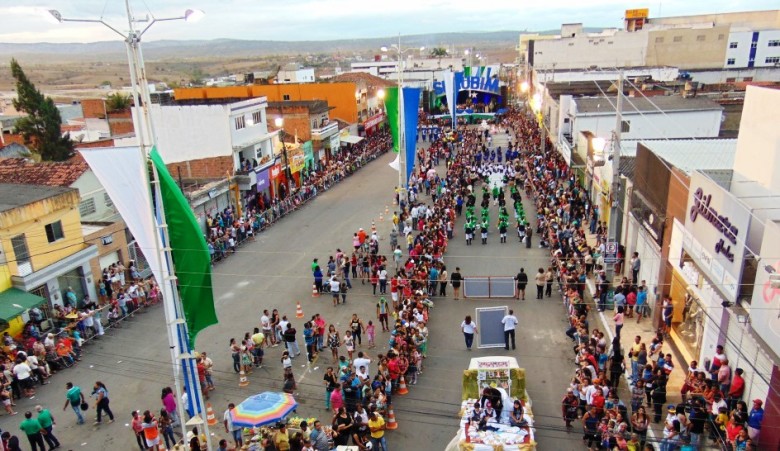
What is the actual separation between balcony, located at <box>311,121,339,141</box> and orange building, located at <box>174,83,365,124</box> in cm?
683

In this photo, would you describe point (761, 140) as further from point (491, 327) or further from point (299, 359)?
point (299, 359)

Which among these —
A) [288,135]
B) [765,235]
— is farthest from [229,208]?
[765,235]

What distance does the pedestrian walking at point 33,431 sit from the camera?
1180 cm

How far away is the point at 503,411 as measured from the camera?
11.4 meters

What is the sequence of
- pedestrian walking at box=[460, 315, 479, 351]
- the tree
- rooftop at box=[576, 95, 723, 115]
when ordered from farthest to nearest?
the tree → rooftop at box=[576, 95, 723, 115] → pedestrian walking at box=[460, 315, 479, 351]

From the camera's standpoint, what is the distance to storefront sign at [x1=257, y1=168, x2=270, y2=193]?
32.0m

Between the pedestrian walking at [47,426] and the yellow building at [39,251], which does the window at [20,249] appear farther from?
the pedestrian walking at [47,426]

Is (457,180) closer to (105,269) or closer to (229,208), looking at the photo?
(229,208)

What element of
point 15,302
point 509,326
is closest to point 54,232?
point 15,302

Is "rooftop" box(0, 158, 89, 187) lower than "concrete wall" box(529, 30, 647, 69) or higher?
lower

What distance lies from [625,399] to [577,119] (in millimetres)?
22227

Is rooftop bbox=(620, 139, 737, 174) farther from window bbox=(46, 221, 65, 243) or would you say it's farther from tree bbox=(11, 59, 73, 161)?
tree bbox=(11, 59, 73, 161)

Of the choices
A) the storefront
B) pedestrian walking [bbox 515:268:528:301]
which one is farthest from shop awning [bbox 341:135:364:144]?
the storefront

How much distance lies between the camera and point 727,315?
40.0 ft
